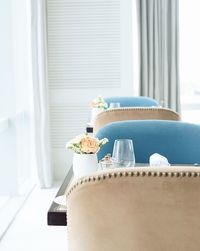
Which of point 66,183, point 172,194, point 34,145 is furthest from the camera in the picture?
point 34,145

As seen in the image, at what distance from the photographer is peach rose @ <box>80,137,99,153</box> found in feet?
5.61

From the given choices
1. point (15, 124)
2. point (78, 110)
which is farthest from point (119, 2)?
point (15, 124)

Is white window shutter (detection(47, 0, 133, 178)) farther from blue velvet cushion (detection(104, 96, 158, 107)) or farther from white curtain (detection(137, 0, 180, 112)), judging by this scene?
blue velvet cushion (detection(104, 96, 158, 107))

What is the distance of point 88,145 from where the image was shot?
5.63 ft

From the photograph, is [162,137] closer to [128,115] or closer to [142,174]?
[128,115]

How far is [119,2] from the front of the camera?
14.7ft

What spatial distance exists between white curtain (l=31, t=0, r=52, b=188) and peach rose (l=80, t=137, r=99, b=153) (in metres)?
2.65

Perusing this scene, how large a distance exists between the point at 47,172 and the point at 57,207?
120 inches

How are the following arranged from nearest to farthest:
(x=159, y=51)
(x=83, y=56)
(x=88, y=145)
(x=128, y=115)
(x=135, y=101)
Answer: (x=88, y=145), (x=128, y=115), (x=135, y=101), (x=159, y=51), (x=83, y=56)

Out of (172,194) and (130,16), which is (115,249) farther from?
(130,16)

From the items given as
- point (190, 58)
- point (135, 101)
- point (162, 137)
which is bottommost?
point (162, 137)

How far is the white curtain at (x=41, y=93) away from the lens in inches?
167

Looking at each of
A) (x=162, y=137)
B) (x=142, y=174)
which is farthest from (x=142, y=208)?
(x=162, y=137)

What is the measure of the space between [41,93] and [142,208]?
344 centimetres
